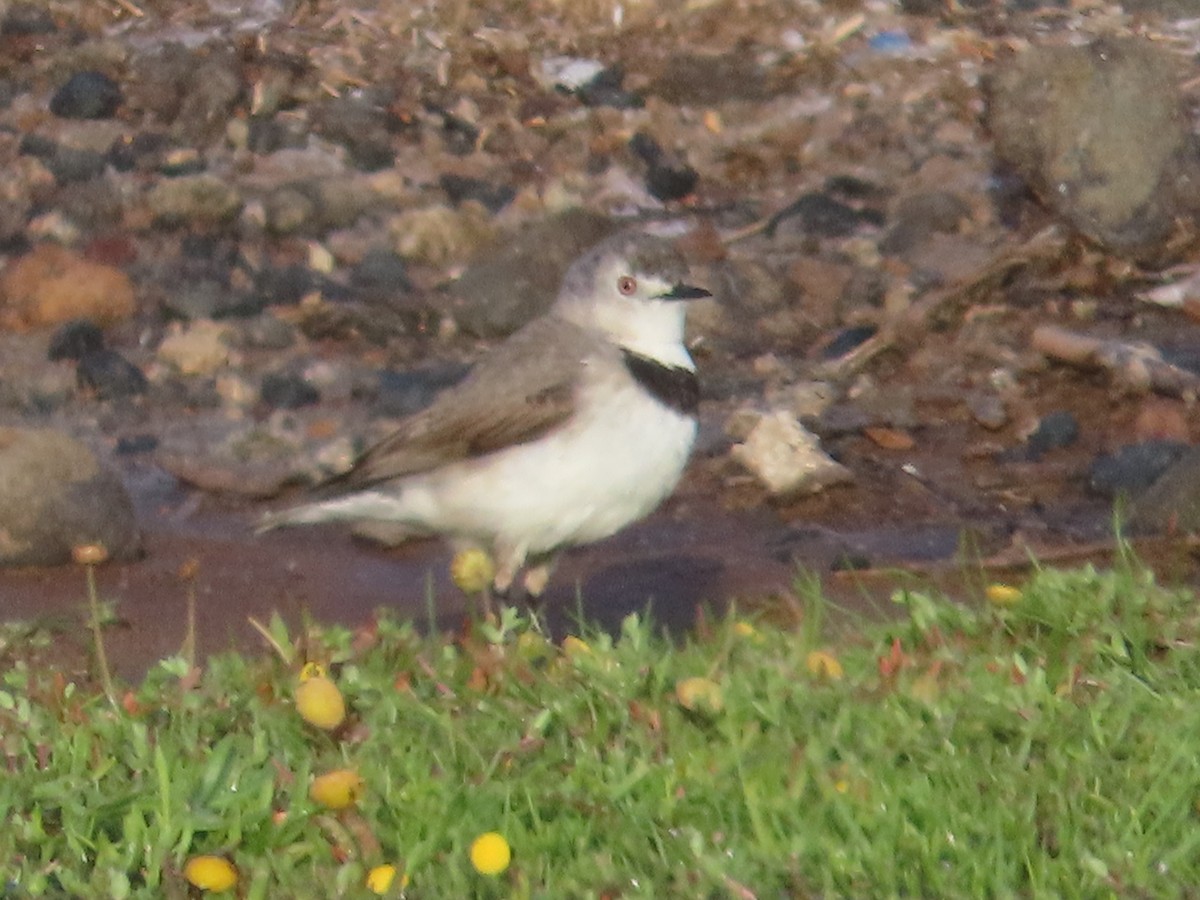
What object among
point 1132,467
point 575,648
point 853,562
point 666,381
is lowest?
point 1132,467

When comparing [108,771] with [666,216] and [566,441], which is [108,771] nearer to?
[566,441]

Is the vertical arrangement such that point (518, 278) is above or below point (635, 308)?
below

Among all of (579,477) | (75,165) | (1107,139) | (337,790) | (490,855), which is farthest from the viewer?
(75,165)

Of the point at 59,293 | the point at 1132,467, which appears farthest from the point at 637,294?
the point at 59,293

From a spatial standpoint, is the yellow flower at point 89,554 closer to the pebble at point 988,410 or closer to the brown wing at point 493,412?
the brown wing at point 493,412

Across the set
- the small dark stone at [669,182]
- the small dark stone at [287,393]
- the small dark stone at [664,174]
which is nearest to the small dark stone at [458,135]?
the small dark stone at [664,174]

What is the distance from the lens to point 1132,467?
798 centimetres

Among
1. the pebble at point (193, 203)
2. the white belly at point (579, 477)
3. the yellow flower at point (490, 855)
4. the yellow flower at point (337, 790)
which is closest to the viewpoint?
the yellow flower at point (490, 855)

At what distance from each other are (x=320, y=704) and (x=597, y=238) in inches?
221

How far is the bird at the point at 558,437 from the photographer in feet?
20.3

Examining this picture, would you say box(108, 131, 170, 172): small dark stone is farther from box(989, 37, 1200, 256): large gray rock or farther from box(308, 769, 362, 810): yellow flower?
box(308, 769, 362, 810): yellow flower

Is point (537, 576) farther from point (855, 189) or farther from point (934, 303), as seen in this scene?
point (855, 189)

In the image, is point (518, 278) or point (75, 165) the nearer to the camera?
point (518, 278)

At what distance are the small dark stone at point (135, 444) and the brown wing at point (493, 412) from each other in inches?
84.1
